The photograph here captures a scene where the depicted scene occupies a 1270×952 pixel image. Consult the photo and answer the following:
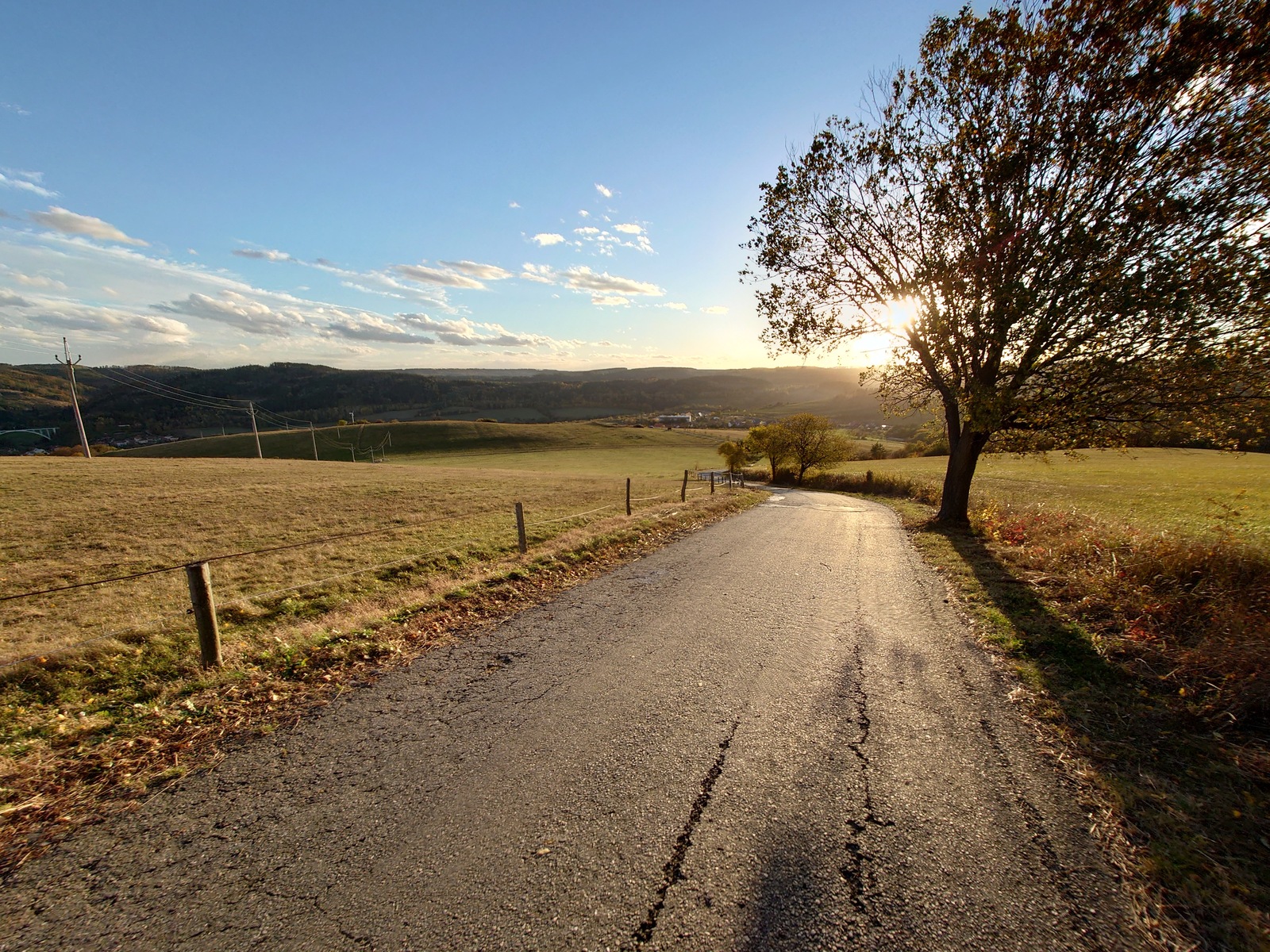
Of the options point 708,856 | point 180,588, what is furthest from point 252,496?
point 708,856

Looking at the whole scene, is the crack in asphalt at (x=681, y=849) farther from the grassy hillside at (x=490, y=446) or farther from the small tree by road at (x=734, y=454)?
the grassy hillside at (x=490, y=446)

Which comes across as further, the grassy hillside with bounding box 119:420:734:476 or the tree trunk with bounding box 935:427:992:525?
the grassy hillside with bounding box 119:420:734:476

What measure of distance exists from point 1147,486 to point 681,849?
39.1m

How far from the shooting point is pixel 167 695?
5422 mm

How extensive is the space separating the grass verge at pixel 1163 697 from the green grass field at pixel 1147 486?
2600 millimetres

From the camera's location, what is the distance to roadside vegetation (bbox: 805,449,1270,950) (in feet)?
10.4

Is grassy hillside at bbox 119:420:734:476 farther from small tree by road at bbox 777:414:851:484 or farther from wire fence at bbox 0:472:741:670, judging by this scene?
wire fence at bbox 0:472:741:670

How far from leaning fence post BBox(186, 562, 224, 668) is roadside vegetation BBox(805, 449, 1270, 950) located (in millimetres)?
8766

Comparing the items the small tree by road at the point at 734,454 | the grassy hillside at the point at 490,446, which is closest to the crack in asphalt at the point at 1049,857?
the small tree by road at the point at 734,454

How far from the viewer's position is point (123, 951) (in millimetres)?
2697

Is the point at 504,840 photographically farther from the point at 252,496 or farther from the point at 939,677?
the point at 252,496

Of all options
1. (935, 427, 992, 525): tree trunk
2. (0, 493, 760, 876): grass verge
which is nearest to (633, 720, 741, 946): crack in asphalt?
(0, 493, 760, 876): grass verge

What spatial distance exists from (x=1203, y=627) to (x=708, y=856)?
7.23 m

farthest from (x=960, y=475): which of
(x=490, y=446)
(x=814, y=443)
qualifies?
(x=490, y=446)
